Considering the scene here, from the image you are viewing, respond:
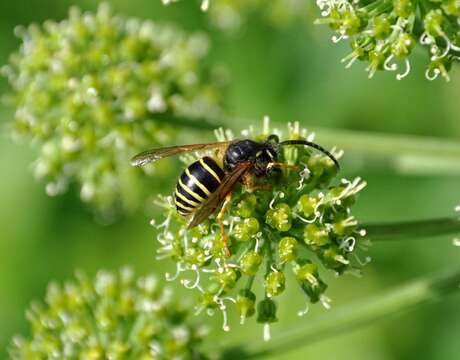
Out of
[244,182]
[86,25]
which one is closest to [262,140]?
[244,182]

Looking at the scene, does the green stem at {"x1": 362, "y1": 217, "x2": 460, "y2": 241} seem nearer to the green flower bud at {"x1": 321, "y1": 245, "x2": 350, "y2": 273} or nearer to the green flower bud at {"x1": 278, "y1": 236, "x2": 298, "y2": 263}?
the green flower bud at {"x1": 321, "y1": 245, "x2": 350, "y2": 273}

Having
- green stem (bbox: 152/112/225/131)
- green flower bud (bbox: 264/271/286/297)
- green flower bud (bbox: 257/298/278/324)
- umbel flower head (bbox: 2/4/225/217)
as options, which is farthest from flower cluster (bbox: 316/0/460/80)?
umbel flower head (bbox: 2/4/225/217)

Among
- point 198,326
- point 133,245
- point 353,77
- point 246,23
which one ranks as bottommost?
point 198,326

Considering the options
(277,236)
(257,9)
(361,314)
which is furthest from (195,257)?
(257,9)

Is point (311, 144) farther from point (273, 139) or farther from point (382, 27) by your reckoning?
point (382, 27)

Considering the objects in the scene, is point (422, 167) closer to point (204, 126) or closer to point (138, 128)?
point (204, 126)

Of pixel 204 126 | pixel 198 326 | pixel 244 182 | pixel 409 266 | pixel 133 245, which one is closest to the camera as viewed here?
pixel 244 182
